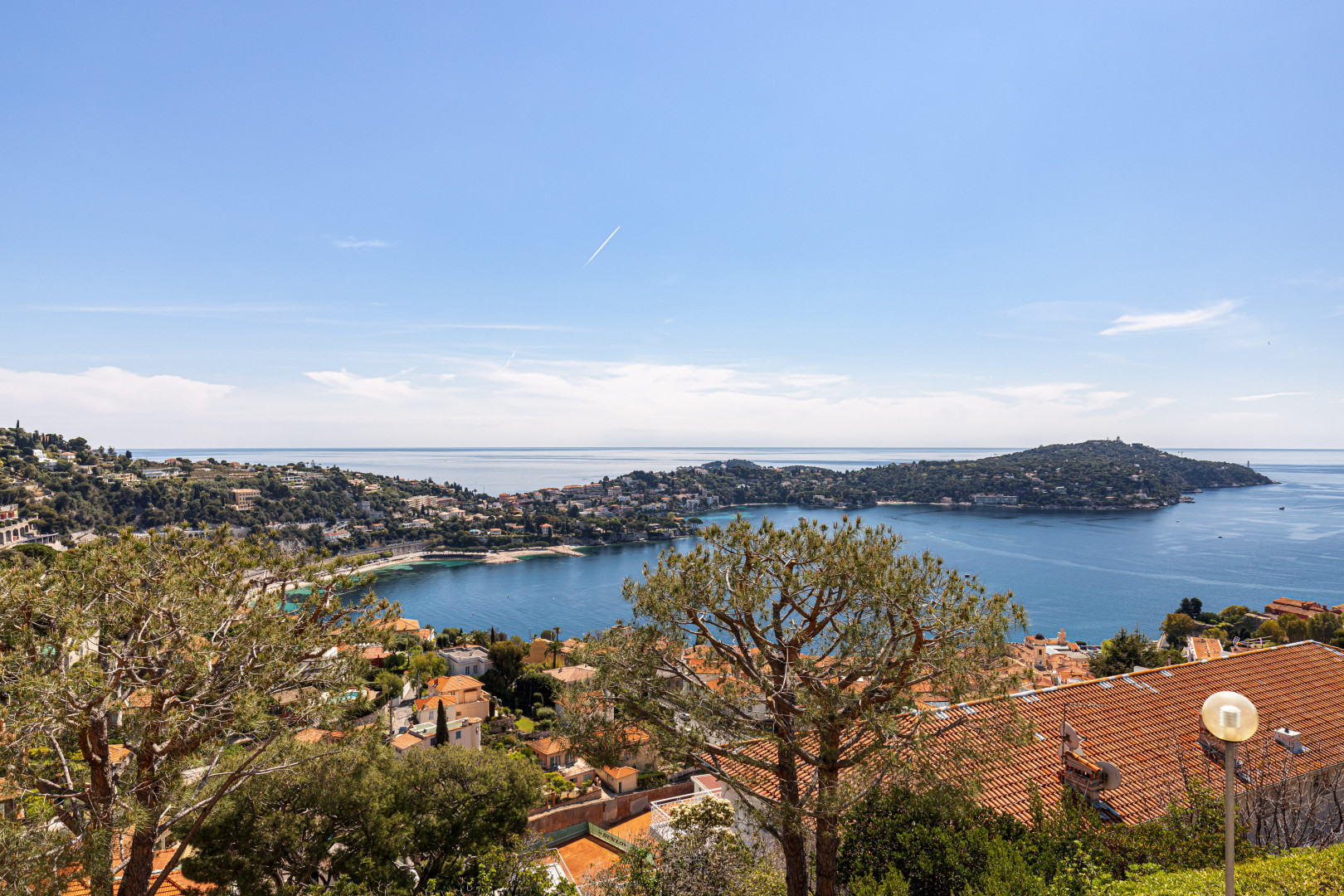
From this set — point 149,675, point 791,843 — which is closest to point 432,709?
point 149,675

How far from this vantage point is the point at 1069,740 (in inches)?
204

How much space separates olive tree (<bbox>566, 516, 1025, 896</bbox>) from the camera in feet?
12.2

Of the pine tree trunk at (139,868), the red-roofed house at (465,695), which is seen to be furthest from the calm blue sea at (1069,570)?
the pine tree trunk at (139,868)

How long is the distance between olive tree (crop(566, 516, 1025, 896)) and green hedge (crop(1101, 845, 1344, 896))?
989 mm

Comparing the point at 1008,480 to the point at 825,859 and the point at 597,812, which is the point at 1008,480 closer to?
the point at 597,812

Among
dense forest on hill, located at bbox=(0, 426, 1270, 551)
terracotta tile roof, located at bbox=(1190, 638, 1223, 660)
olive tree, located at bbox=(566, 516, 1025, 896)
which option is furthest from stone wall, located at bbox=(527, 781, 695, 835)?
dense forest on hill, located at bbox=(0, 426, 1270, 551)

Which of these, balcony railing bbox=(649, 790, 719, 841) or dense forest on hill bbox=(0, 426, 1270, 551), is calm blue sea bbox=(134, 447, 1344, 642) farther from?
balcony railing bbox=(649, 790, 719, 841)

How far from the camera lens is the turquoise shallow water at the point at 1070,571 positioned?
33969 millimetres

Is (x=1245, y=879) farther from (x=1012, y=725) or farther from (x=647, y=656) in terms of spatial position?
(x=647, y=656)

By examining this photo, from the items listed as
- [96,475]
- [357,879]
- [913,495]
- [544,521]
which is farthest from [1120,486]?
[96,475]

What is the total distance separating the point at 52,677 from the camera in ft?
11.7

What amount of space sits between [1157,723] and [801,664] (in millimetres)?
4223

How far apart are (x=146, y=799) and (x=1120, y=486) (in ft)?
294

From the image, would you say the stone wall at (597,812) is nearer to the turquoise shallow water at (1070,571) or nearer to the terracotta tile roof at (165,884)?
the terracotta tile roof at (165,884)
